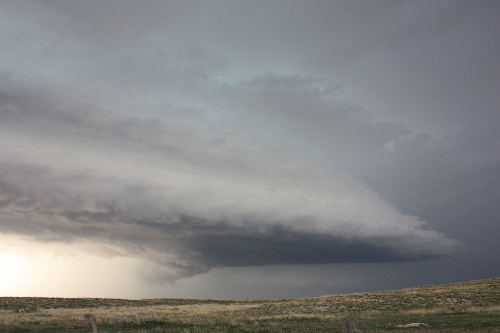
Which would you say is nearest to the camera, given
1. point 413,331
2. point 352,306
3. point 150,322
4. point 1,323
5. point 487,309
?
point 413,331

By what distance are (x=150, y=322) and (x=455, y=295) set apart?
44360 millimetres

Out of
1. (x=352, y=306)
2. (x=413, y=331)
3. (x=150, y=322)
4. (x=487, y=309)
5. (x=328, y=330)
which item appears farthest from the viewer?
(x=352, y=306)

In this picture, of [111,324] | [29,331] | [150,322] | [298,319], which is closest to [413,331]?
[298,319]

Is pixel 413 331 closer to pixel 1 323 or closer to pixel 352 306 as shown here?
pixel 352 306

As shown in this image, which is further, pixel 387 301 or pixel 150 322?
pixel 387 301

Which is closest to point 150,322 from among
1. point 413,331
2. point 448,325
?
point 413,331

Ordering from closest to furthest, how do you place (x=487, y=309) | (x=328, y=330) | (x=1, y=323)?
(x=328, y=330)
(x=1, y=323)
(x=487, y=309)

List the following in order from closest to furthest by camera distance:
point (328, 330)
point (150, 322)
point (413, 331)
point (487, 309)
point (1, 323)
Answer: point (413, 331)
point (328, 330)
point (1, 323)
point (150, 322)
point (487, 309)

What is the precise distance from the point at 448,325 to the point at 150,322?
Answer: 2681cm

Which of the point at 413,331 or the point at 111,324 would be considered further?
the point at 111,324

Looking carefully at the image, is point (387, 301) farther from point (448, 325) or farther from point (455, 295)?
point (448, 325)

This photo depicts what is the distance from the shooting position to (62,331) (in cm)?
3064

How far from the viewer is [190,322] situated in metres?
37.0

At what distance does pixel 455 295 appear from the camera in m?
54.5
